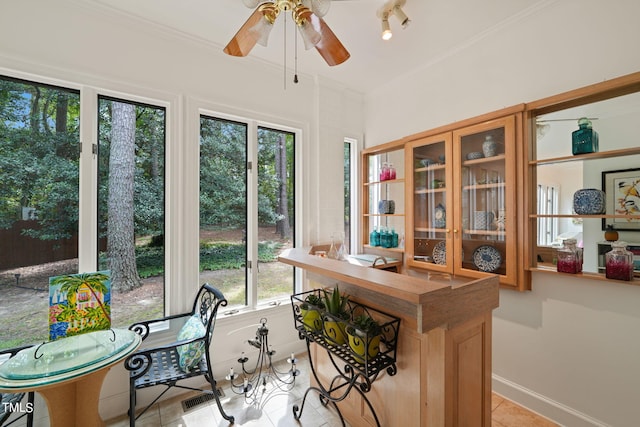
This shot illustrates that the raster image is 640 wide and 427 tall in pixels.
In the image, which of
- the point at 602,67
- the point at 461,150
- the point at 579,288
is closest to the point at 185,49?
the point at 461,150

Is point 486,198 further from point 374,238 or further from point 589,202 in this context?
point 374,238

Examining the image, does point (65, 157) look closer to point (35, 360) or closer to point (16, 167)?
point (16, 167)

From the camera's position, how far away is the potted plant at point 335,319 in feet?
4.58

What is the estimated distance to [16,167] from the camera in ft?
5.88

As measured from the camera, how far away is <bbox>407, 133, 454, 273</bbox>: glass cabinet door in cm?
241

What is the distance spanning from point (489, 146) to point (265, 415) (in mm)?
2632

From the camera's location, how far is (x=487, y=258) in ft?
7.13

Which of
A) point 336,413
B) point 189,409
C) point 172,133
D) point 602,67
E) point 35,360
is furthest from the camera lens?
point 172,133

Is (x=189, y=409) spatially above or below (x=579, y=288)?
below

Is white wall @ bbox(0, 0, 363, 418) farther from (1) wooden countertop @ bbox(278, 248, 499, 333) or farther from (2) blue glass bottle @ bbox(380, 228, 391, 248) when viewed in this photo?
(1) wooden countertop @ bbox(278, 248, 499, 333)

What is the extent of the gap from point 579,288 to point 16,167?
381 centimetres

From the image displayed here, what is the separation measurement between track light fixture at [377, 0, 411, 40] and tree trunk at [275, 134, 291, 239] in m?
1.45

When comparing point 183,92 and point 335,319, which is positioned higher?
point 183,92

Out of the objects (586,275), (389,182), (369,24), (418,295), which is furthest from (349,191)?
(418,295)
